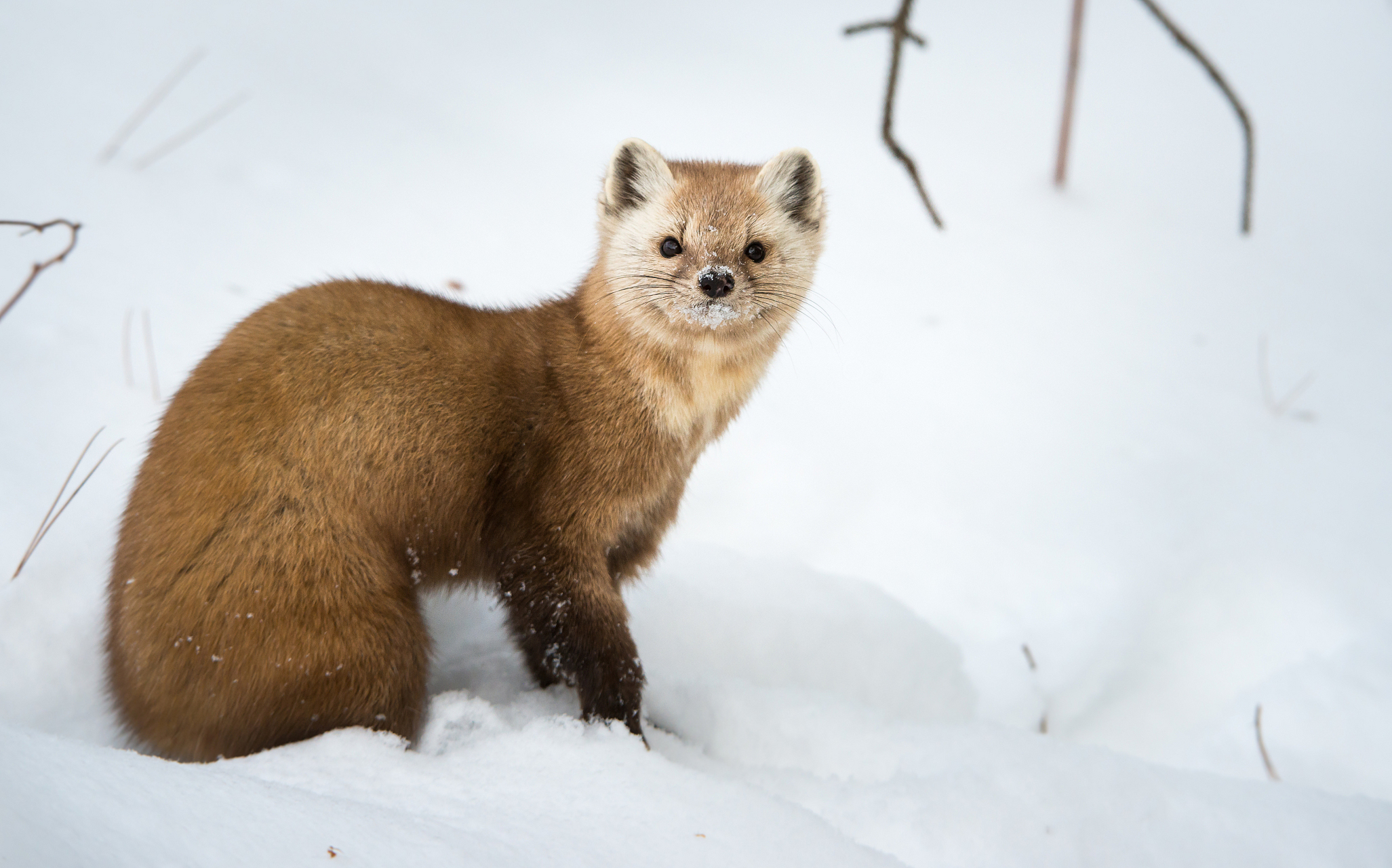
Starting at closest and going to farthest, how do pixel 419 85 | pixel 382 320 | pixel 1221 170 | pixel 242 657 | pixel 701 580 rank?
Answer: pixel 242 657 < pixel 382 320 < pixel 701 580 < pixel 419 85 < pixel 1221 170

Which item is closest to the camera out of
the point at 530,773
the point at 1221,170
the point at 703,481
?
the point at 530,773

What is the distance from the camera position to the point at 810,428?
458cm

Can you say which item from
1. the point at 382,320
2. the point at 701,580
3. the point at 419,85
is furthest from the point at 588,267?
the point at 419,85

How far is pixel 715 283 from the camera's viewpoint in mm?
2488

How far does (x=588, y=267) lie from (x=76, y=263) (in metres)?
2.34

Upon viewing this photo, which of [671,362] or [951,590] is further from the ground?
[671,362]

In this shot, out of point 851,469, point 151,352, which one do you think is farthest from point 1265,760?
point 151,352

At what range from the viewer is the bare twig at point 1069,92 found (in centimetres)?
530

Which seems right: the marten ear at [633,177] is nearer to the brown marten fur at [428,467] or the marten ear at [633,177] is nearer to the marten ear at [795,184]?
the brown marten fur at [428,467]

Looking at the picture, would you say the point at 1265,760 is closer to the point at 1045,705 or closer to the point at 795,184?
the point at 1045,705

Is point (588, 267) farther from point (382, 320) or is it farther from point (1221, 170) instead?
point (1221, 170)

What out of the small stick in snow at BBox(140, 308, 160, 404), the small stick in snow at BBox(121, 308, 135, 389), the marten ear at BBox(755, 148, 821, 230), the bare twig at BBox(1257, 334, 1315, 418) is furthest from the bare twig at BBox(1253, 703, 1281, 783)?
the small stick in snow at BBox(121, 308, 135, 389)

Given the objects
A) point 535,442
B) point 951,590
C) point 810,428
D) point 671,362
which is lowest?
point 951,590

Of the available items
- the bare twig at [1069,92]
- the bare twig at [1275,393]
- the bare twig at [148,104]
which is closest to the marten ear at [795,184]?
the bare twig at [1275,393]
